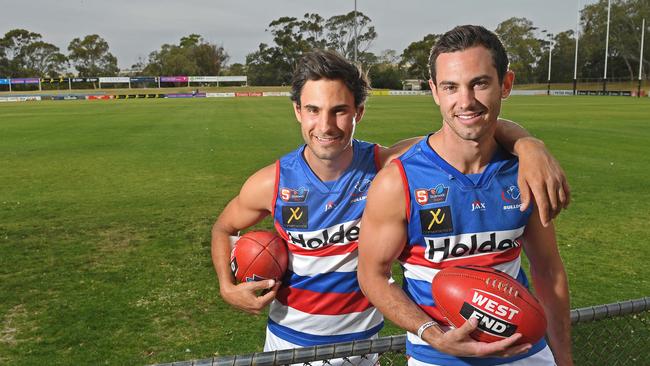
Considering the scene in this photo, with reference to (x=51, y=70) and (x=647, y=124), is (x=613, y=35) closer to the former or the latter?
(x=647, y=124)

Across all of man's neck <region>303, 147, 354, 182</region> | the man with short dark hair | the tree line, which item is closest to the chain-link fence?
the man with short dark hair

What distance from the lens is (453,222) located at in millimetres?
2291

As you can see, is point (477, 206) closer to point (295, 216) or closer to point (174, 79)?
point (295, 216)

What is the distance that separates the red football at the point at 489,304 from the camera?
7.07 ft

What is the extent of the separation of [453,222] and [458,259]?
0.57 feet

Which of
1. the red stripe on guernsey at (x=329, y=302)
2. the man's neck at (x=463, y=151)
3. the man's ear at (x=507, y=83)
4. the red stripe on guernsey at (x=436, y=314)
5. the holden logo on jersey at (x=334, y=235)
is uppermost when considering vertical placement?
the man's ear at (x=507, y=83)

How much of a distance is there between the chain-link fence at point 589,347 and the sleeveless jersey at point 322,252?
18 cm

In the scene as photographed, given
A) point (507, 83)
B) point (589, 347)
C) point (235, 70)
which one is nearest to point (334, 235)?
point (507, 83)

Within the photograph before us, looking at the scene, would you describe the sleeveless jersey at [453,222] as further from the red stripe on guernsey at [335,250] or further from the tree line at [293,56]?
the tree line at [293,56]

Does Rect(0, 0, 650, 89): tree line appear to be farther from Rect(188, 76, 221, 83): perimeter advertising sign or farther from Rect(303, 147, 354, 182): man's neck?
Rect(303, 147, 354, 182): man's neck

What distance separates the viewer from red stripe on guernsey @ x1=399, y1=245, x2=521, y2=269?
2.34 metres

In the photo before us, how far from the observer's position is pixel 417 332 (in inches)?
89.5

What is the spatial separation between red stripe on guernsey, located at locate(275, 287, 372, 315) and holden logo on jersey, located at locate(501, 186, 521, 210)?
95cm

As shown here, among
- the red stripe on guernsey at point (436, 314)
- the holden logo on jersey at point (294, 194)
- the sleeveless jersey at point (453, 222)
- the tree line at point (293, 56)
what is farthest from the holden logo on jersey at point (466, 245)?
the tree line at point (293, 56)
